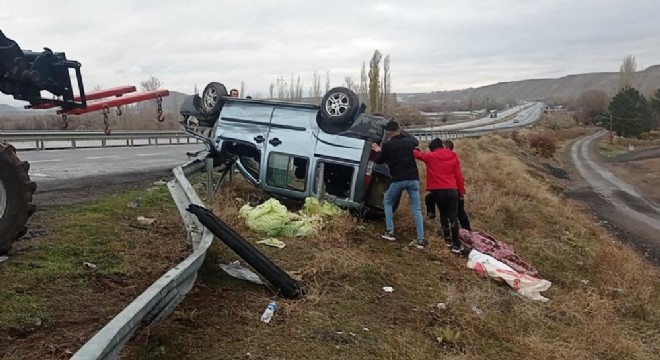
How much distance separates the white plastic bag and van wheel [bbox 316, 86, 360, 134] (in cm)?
283

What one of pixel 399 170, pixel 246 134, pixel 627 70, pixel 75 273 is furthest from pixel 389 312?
pixel 627 70

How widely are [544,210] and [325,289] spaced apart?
14.5m

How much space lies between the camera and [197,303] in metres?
4.75

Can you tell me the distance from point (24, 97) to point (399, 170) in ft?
16.3

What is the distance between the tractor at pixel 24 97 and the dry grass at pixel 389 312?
1.79 meters

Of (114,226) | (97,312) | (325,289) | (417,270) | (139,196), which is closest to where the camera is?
(97,312)

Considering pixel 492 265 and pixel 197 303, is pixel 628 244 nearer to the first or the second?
pixel 492 265

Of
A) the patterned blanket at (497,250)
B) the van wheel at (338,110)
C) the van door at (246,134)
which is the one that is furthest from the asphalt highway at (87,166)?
Result: the patterned blanket at (497,250)

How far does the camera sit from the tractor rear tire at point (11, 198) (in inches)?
200

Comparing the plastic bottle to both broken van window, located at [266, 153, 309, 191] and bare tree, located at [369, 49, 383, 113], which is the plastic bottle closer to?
broken van window, located at [266, 153, 309, 191]

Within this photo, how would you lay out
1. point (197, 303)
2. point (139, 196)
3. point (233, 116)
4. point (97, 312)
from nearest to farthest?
point (97, 312)
point (197, 303)
point (139, 196)
point (233, 116)

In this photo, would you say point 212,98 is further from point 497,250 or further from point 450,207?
point 497,250

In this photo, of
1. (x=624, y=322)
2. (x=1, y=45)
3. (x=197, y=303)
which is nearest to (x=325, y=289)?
(x=197, y=303)

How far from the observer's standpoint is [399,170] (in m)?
8.32
